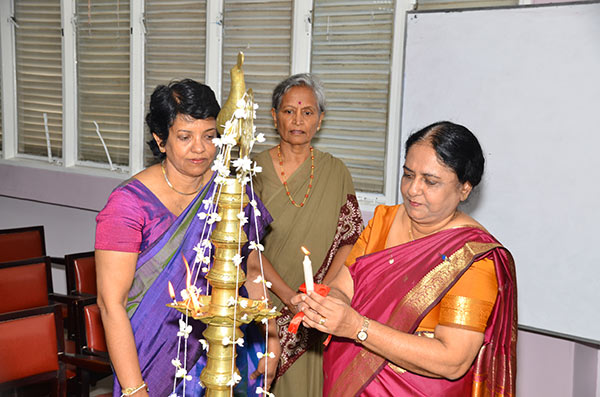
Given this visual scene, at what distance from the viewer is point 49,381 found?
252 cm

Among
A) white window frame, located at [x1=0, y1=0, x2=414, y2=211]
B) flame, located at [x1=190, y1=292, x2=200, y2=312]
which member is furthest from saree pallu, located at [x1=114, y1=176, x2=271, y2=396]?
white window frame, located at [x1=0, y1=0, x2=414, y2=211]

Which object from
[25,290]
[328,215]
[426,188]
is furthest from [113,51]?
[426,188]

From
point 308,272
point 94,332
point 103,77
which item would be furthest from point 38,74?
point 308,272

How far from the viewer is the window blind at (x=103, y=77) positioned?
474cm

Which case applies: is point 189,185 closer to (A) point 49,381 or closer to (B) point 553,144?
(A) point 49,381

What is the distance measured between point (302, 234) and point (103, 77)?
9.10 ft

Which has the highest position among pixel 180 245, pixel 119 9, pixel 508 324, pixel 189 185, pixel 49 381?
pixel 119 9

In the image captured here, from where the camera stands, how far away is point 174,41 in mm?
4465

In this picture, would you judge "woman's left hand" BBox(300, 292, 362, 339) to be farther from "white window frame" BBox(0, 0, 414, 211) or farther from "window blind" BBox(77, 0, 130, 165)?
"window blind" BBox(77, 0, 130, 165)

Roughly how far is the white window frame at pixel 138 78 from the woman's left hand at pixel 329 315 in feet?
6.13

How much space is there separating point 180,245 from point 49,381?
114cm

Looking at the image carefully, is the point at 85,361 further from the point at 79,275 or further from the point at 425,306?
the point at 425,306

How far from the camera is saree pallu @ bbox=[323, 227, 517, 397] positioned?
1605mm

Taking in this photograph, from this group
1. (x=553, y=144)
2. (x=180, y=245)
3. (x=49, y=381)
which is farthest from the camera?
(x=553, y=144)
